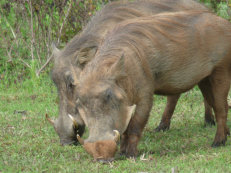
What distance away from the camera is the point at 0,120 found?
6.26 metres

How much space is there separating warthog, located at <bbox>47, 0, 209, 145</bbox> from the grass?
220 millimetres

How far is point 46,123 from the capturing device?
6.15 metres

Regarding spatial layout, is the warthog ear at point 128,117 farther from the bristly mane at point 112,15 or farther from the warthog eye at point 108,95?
the bristly mane at point 112,15

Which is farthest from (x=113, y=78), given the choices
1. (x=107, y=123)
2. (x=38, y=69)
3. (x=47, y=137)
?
(x=38, y=69)

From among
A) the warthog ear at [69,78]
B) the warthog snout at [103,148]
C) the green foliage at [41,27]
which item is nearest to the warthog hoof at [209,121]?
the warthog ear at [69,78]

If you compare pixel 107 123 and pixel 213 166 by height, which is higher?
pixel 107 123

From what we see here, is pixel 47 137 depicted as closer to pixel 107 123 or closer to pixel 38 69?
pixel 107 123

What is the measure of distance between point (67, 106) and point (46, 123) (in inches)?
46.9

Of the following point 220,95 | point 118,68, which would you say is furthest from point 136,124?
point 220,95

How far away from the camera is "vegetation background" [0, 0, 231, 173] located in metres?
4.17

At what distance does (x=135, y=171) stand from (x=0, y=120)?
2.84m

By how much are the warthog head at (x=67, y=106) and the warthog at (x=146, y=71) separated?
578mm

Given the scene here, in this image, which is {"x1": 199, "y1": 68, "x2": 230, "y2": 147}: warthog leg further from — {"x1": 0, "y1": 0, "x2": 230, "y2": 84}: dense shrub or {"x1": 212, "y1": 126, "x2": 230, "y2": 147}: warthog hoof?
{"x1": 0, "y1": 0, "x2": 230, "y2": 84}: dense shrub

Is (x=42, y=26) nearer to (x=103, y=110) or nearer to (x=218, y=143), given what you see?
(x=218, y=143)
